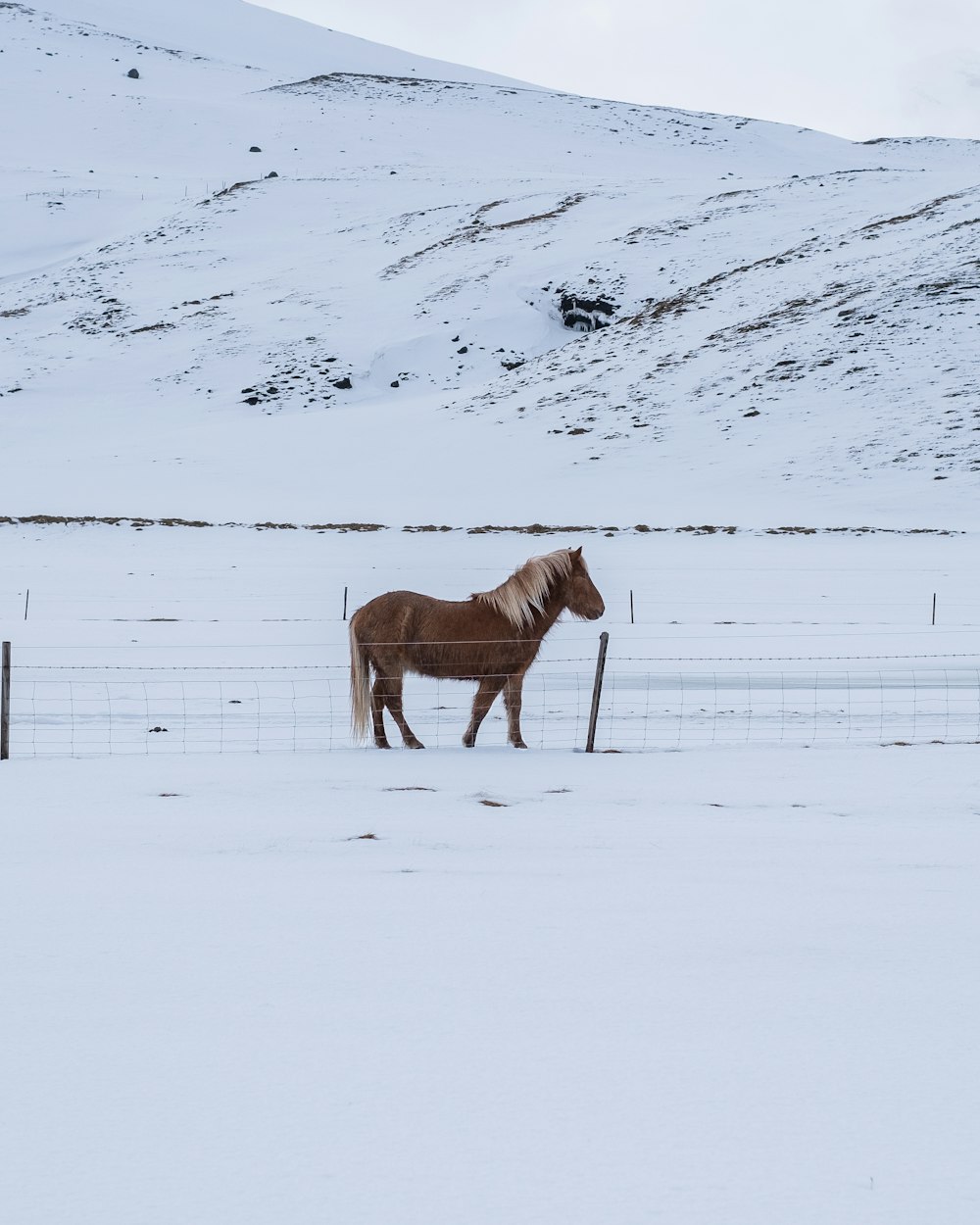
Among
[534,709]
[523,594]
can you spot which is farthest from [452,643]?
[534,709]

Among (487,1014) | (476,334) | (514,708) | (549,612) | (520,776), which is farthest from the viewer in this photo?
(476,334)

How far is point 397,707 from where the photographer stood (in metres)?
9.60

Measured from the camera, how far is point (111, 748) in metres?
9.57

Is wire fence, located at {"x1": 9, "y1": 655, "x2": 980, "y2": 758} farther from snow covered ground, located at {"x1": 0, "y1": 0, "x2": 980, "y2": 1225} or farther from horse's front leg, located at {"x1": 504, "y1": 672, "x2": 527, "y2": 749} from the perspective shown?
horse's front leg, located at {"x1": 504, "y1": 672, "x2": 527, "y2": 749}

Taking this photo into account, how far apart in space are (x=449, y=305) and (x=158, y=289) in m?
17.3

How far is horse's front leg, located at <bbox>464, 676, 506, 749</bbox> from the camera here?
31.2 ft

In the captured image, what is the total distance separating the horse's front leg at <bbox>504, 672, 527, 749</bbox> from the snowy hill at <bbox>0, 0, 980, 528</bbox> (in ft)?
63.4

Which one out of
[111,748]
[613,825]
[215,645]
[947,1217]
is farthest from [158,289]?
[947,1217]

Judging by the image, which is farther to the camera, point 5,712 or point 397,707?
point 397,707

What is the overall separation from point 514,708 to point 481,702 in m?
0.28

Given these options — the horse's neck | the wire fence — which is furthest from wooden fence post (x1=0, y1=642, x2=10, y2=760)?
the horse's neck

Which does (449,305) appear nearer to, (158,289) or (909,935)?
(158,289)

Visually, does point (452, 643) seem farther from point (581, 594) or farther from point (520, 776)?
point (520, 776)

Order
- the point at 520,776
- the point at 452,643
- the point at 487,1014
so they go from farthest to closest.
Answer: the point at 452,643
the point at 520,776
the point at 487,1014
